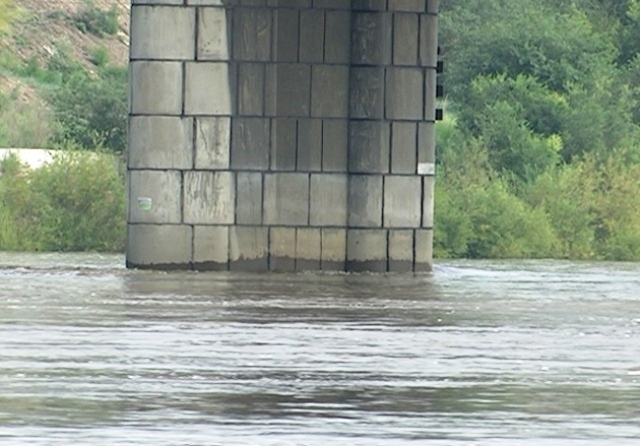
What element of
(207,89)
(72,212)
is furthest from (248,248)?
(72,212)

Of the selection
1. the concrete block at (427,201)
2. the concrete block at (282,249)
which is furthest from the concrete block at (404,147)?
the concrete block at (282,249)

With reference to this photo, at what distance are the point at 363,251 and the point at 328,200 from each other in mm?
955

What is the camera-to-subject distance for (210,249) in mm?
41156

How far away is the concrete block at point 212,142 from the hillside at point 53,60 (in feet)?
121

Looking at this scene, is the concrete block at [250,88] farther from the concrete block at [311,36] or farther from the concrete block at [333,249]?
the concrete block at [333,249]

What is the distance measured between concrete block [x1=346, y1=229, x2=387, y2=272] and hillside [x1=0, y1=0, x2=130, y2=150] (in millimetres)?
36558

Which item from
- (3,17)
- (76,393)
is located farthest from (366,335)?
(3,17)

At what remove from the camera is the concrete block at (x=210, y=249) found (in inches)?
1618

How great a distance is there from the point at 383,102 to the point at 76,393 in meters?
23.9

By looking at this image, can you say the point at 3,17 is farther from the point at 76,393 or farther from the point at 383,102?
the point at 76,393

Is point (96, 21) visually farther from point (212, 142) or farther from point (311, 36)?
point (212, 142)

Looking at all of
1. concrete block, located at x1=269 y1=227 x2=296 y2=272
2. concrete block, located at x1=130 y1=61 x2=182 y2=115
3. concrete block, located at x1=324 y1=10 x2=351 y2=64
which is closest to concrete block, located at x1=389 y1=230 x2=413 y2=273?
concrete block, located at x1=269 y1=227 x2=296 y2=272

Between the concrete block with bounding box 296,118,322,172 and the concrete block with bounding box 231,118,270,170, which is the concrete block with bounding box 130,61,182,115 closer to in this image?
the concrete block with bounding box 231,118,270,170

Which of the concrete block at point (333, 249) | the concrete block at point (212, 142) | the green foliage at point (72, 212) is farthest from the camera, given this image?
the green foliage at point (72, 212)
